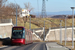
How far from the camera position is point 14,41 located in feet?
110

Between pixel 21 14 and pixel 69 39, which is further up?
pixel 21 14

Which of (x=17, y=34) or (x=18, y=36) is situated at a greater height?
(x=17, y=34)

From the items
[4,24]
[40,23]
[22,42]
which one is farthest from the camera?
[40,23]

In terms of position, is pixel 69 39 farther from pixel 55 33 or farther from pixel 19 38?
pixel 19 38

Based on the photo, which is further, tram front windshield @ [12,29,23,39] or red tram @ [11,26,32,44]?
tram front windshield @ [12,29,23,39]

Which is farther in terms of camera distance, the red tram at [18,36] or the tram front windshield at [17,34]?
the tram front windshield at [17,34]

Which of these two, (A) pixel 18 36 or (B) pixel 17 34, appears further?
(B) pixel 17 34

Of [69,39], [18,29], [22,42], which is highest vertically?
[18,29]

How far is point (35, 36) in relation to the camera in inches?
3172

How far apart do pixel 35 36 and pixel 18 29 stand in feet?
154

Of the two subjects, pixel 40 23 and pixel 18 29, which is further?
pixel 40 23

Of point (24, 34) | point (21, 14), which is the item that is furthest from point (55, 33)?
point (24, 34)

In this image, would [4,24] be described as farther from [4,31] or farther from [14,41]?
[14,41]

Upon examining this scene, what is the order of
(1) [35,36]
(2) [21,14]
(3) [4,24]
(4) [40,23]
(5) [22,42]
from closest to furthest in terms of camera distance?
(5) [22,42] → (3) [4,24] → (1) [35,36] → (4) [40,23] → (2) [21,14]
